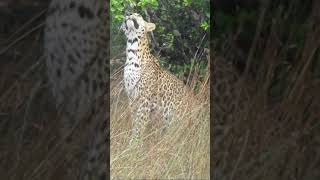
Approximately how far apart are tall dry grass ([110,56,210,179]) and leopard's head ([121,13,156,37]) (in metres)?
0.18

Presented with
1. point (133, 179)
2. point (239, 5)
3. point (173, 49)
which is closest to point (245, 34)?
point (239, 5)

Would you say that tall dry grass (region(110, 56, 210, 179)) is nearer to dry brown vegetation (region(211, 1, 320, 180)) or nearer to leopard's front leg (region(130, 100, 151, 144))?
leopard's front leg (region(130, 100, 151, 144))

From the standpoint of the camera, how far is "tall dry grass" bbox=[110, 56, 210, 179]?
85.0 inches

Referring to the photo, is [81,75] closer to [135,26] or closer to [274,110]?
[274,110]

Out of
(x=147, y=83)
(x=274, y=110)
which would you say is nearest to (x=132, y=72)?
(x=147, y=83)

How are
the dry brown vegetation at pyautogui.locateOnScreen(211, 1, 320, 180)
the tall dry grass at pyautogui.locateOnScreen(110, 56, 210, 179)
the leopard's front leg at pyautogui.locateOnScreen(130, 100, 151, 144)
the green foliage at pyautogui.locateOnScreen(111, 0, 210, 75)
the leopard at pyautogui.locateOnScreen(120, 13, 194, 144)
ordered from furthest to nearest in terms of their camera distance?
1. the green foliage at pyautogui.locateOnScreen(111, 0, 210, 75)
2. the leopard at pyautogui.locateOnScreen(120, 13, 194, 144)
3. the leopard's front leg at pyautogui.locateOnScreen(130, 100, 151, 144)
4. the tall dry grass at pyautogui.locateOnScreen(110, 56, 210, 179)
5. the dry brown vegetation at pyautogui.locateOnScreen(211, 1, 320, 180)

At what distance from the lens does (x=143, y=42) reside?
2730mm

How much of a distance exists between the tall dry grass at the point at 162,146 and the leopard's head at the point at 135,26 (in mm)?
181

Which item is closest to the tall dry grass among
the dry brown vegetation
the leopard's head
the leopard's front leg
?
the leopard's front leg

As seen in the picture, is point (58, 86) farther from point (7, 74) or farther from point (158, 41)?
point (158, 41)

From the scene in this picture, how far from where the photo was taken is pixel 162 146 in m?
2.34

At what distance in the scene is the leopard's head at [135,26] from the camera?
2666 millimetres

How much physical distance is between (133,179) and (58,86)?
31.4 inches

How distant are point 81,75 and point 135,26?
1.26 meters
